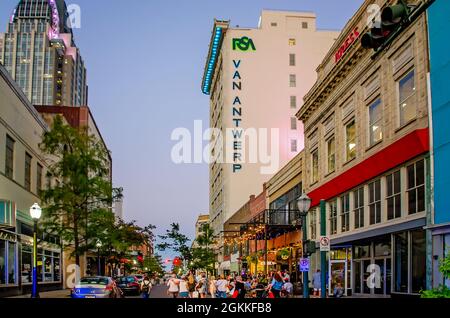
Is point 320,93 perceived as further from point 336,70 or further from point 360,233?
point 360,233

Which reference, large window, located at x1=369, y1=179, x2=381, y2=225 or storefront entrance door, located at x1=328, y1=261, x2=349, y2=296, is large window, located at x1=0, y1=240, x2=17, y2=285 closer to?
storefront entrance door, located at x1=328, y1=261, x2=349, y2=296

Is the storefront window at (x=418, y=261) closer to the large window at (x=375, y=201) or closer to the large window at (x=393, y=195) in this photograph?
the large window at (x=393, y=195)

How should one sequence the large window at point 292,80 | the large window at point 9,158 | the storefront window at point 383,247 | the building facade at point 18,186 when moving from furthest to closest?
the large window at point 292,80 → the large window at point 9,158 → the building facade at point 18,186 → the storefront window at point 383,247

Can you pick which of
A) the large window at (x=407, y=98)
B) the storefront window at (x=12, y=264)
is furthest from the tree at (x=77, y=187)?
Answer: the large window at (x=407, y=98)

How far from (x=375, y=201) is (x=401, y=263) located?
4.18m

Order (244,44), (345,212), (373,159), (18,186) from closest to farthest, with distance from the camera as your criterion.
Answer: (373,159) < (345,212) < (18,186) < (244,44)

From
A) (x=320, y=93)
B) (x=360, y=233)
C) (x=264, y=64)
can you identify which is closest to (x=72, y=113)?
(x=264, y=64)

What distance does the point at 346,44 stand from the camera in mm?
34531

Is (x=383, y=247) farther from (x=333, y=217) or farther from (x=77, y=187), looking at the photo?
(x=77, y=187)

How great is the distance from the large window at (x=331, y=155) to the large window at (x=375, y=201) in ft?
23.6

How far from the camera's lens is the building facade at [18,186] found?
34.8 metres

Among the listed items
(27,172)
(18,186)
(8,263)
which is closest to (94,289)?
(8,263)

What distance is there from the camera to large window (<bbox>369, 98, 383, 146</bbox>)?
96.0 feet
